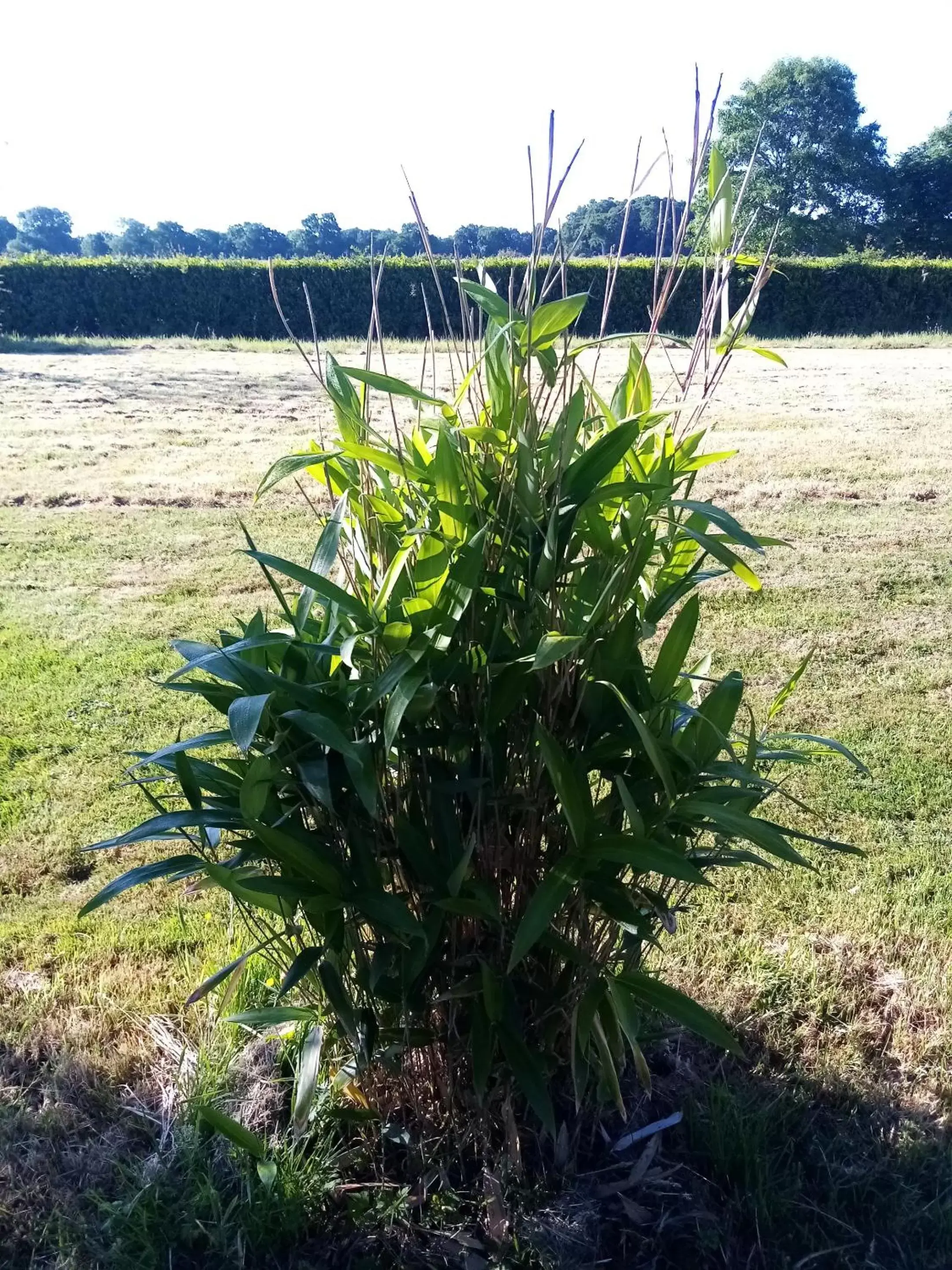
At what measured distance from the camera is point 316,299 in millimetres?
20484

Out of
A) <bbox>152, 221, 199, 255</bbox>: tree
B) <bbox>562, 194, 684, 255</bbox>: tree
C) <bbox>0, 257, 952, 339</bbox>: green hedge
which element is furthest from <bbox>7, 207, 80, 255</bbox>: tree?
<bbox>562, 194, 684, 255</bbox>: tree

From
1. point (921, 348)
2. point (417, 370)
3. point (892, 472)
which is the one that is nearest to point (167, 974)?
point (892, 472)

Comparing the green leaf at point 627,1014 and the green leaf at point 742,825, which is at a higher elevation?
the green leaf at point 742,825

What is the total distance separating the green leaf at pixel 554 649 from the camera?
49.8 inches

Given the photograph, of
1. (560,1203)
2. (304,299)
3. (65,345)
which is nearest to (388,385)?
(560,1203)

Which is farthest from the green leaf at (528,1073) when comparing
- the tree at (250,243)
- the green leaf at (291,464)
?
the tree at (250,243)

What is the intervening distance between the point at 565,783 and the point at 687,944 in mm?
1257

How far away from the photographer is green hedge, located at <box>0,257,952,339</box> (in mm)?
20938

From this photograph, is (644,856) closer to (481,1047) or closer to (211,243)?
(481,1047)

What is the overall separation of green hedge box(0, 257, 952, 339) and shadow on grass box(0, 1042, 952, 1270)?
19.2 metres

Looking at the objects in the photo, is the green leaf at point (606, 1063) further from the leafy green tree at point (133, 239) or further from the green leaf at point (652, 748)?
the leafy green tree at point (133, 239)

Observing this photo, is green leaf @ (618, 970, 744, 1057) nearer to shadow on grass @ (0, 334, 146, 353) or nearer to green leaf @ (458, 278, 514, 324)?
green leaf @ (458, 278, 514, 324)

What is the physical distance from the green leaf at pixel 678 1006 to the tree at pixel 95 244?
39517mm

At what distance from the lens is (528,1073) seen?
1.54 metres
